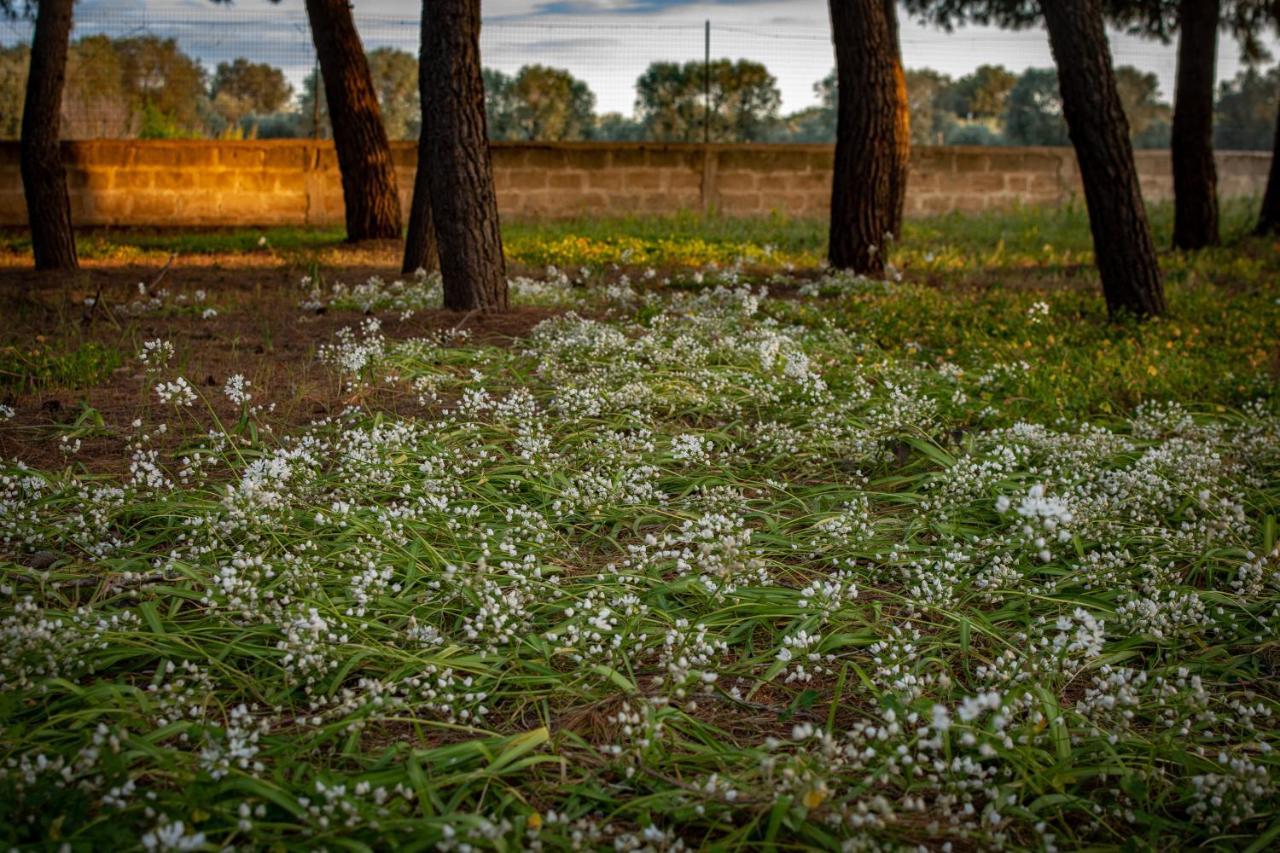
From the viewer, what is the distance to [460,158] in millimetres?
6852

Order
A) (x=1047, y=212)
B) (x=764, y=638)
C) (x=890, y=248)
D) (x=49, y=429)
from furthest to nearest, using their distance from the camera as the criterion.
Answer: (x=1047, y=212) < (x=890, y=248) < (x=49, y=429) < (x=764, y=638)

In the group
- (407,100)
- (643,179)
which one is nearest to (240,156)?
(643,179)

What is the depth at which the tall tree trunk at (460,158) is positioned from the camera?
671 cm

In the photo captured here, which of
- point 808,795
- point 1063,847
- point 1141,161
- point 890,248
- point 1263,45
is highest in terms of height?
point 1263,45

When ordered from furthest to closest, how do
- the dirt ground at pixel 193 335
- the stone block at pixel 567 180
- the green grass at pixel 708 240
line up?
1. the stone block at pixel 567 180
2. the green grass at pixel 708 240
3. the dirt ground at pixel 193 335

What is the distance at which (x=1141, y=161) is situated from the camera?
60.6 ft

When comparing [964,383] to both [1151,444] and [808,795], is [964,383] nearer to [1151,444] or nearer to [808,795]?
[1151,444]

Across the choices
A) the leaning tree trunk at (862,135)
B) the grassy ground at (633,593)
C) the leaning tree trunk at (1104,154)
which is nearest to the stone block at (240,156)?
the grassy ground at (633,593)

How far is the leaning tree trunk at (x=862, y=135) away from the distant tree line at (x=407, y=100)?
6191mm

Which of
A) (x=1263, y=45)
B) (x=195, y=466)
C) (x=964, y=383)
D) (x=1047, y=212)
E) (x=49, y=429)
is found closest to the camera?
(x=195, y=466)

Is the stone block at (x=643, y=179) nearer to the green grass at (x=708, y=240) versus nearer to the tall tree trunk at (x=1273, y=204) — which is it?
the green grass at (x=708, y=240)

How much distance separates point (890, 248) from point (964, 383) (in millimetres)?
5452

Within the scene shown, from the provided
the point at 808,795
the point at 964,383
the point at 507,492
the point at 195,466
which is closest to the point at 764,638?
the point at 808,795

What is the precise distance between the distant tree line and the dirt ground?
6224 millimetres
